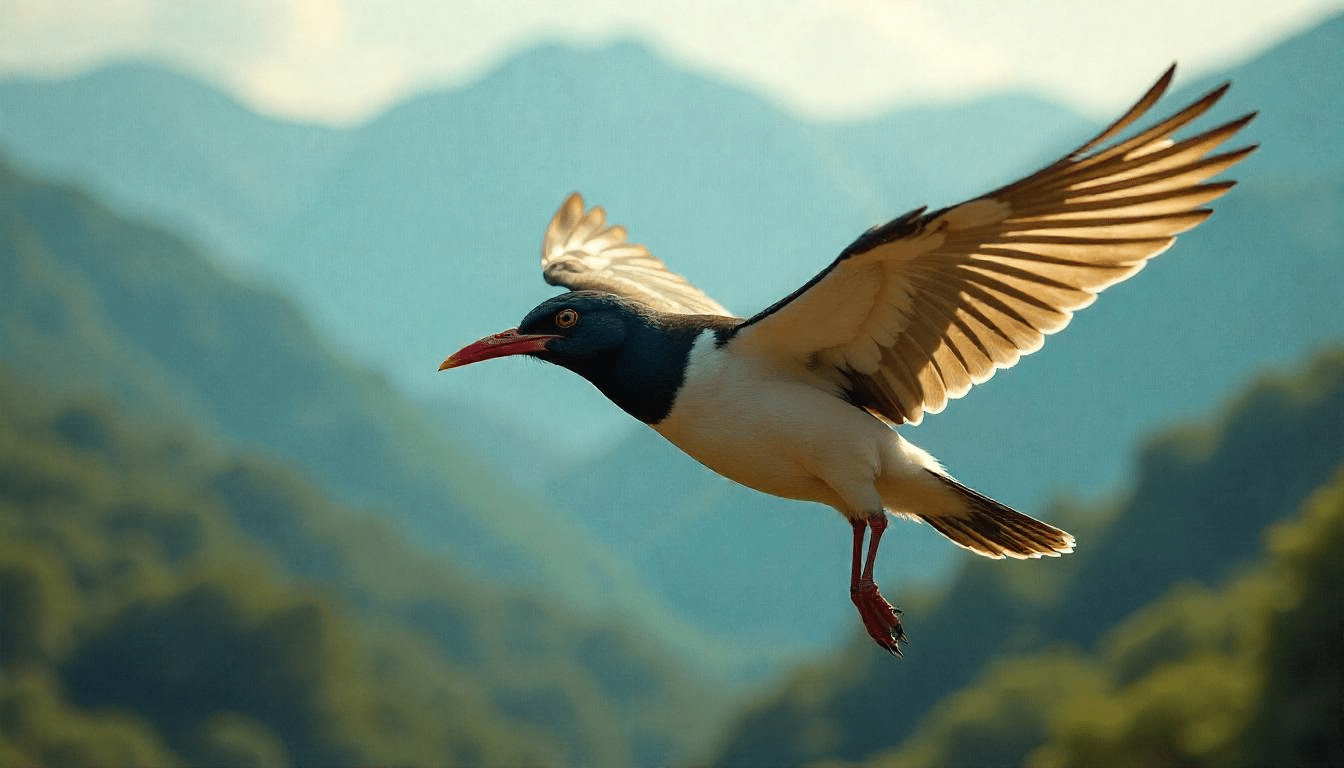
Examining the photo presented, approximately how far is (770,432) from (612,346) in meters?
0.86

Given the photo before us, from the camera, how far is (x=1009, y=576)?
132 meters

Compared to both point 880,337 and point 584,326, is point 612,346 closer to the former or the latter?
point 584,326

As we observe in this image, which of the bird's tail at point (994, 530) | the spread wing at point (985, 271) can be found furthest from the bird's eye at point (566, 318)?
the bird's tail at point (994, 530)

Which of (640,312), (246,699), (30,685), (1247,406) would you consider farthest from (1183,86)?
(640,312)

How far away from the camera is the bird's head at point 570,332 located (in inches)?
304

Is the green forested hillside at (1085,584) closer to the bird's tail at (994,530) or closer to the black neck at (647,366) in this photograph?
the bird's tail at (994,530)

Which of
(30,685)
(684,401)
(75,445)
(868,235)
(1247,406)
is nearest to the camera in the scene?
(868,235)

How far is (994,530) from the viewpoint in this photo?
27.7ft

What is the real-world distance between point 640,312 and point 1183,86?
7807 inches

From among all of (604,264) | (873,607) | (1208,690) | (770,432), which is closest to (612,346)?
(770,432)

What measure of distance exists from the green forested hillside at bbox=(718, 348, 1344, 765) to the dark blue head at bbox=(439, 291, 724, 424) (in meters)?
115

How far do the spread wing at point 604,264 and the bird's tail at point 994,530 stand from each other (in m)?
2.39

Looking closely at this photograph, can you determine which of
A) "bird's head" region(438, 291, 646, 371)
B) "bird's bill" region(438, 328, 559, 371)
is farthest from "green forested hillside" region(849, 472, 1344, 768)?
"bird's bill" region(438, 328, 559, 371)

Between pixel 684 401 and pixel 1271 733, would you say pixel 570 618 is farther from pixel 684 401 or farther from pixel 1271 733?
pixel 684 401
